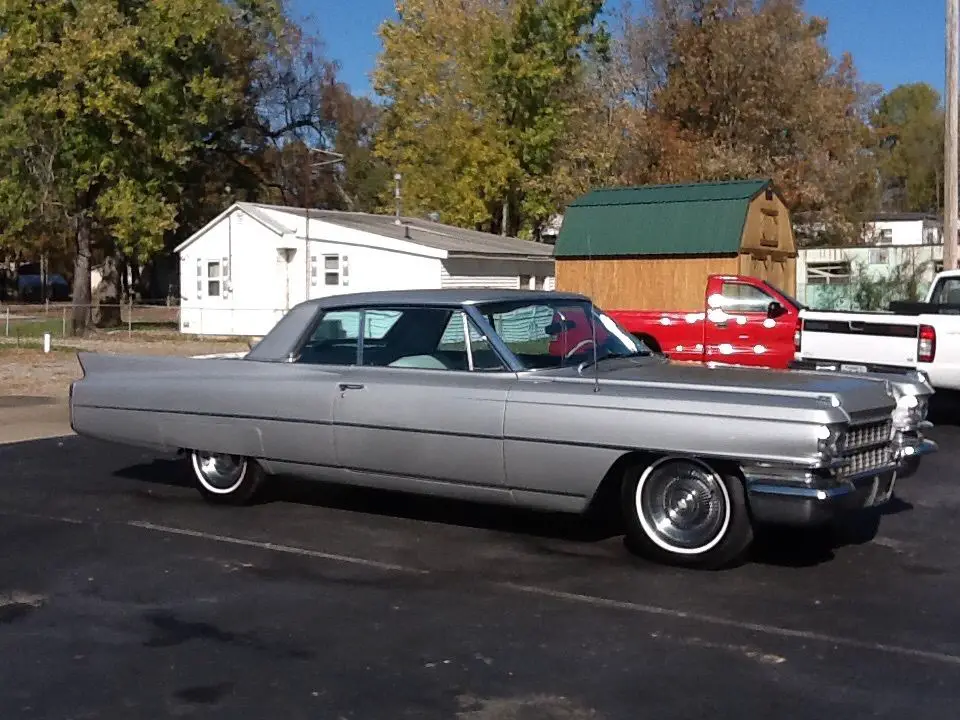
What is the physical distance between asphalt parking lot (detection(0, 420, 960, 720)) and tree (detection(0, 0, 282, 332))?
75.5 ft

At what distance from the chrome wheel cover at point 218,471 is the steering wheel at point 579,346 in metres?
2.49

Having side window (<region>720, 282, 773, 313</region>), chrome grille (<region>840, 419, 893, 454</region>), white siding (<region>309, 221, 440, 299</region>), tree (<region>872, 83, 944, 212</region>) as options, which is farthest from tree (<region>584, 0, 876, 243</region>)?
tree (<region>872, 83, 944, 212</region>)

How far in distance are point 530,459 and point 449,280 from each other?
22963mm

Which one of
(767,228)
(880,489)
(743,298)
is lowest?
(880,489)

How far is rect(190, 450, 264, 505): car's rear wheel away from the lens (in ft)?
27.1

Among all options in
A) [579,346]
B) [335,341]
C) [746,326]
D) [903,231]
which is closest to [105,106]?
[746,326]

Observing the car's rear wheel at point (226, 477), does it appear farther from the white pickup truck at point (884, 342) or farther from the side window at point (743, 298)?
Result: the side window at point (743, 298)

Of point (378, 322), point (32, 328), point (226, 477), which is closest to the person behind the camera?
point (378, 322)

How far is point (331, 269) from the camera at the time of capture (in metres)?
30.6

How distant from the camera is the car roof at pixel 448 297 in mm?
7597

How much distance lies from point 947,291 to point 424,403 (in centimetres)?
997

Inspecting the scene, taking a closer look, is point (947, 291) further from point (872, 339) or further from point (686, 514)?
point (686, 514)

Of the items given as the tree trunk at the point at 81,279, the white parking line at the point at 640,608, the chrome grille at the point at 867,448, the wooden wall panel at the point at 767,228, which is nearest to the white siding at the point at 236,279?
the tree trunk at the point at 81,279

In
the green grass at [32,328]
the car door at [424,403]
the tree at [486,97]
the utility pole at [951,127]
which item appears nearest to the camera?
the car door at [424,403]
